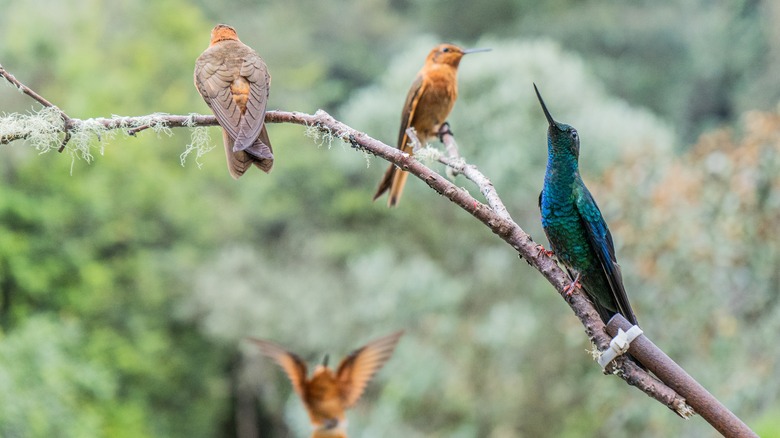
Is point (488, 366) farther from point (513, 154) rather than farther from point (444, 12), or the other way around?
point (444, 12)

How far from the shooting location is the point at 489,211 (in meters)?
1.35

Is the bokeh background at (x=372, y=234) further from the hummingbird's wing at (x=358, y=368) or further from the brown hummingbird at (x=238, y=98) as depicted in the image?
the brown hummingbird at (x=238, y=98)

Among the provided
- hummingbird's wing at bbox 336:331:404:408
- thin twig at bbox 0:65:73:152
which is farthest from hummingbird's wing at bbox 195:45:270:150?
hummingbird's wing at bbox 336:331:404:408

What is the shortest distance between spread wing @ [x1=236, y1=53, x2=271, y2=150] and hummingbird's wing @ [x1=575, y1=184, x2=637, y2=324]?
1.79 feet

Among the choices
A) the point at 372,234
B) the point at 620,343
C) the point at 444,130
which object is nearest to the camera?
the point at 620,343

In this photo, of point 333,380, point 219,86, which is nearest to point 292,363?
point 333,380

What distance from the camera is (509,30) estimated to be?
15.3 metres

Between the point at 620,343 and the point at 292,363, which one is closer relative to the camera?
the point at 620,343

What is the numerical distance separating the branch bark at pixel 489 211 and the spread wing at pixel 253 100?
30 millimetres

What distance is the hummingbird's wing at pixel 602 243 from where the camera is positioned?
1.49 m

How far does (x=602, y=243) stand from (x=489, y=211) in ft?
1.09

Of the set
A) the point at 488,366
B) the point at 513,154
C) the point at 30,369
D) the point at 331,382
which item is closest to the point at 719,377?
the point at 488,366

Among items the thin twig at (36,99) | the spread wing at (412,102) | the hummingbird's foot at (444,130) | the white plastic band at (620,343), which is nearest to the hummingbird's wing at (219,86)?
the thin twig at (36,99)

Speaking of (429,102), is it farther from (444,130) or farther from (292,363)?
(292,363)
